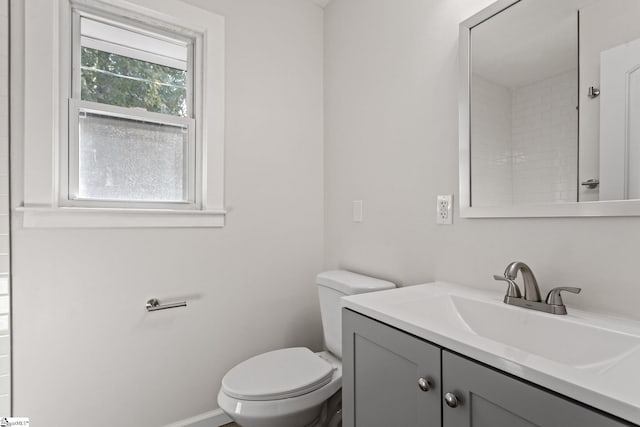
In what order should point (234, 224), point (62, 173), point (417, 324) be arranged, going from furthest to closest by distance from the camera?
1. point (234, 224)
2. point (62, 173)
3. point (417, 324)

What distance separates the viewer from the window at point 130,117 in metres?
1.43

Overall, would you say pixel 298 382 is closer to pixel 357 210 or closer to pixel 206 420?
pixel 206 420

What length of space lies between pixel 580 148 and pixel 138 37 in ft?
6.15

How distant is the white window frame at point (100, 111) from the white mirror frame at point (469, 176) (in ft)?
3.74

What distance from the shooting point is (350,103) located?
1.80 metres

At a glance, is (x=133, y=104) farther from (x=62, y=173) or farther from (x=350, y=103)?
(x=350, y=103)

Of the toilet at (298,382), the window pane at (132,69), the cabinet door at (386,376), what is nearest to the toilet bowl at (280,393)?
the toilet at (298,382)

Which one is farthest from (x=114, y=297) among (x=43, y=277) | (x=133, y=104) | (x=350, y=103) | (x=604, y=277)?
(x=604, y=277)

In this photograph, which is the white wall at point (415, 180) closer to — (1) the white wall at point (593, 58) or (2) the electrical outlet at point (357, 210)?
(2) the electrical outlet at point (357, 210)

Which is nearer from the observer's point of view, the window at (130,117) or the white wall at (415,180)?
the white wall at (415,180)

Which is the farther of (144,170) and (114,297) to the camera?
(144,170)

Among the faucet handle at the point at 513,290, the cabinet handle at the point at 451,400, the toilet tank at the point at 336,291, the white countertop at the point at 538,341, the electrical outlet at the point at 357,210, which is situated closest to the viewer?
the white countertop at the point at 538,341

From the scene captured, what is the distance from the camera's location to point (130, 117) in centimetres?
152

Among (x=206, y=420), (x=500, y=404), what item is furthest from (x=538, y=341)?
(x=206, y=420)
